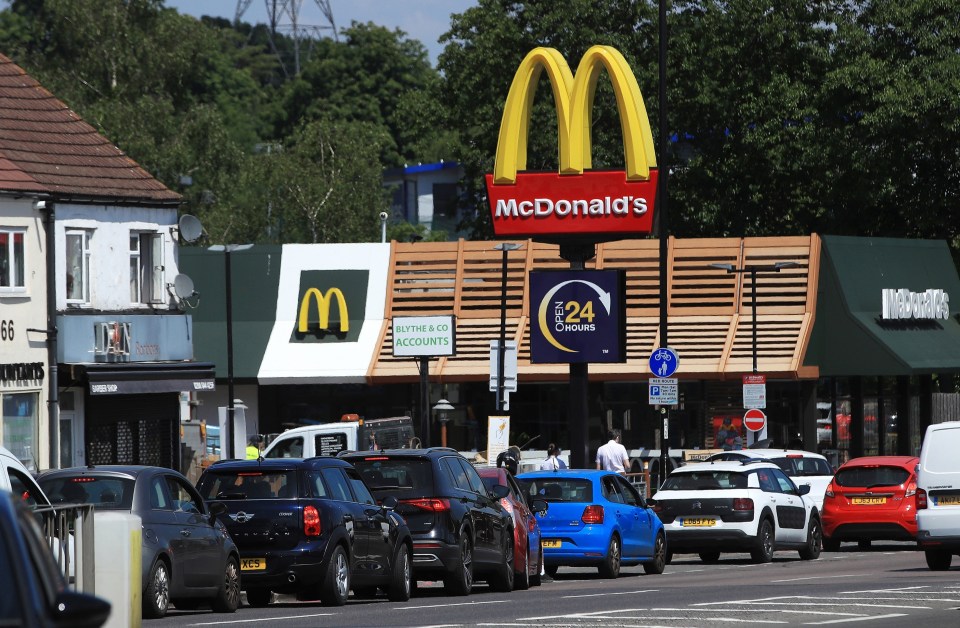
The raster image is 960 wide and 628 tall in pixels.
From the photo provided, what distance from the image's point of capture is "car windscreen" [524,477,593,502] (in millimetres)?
26547

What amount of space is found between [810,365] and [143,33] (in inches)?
1550

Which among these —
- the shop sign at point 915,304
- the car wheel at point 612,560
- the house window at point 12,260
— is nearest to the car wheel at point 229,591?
the car wheel at point 612,560

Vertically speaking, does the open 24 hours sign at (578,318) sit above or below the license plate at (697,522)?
above

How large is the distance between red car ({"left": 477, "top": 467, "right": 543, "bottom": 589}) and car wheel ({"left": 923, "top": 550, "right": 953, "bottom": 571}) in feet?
16.6

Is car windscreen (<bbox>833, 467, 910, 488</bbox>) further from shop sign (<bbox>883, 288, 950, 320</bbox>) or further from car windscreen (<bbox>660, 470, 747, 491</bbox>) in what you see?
shop sign (<bbox>883, 288, 950, 320</bbox>)

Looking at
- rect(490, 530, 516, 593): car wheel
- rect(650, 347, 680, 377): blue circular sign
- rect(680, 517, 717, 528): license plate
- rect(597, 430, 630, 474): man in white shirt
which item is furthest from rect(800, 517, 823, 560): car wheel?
rect(490, 530, 516, 593): car wheel

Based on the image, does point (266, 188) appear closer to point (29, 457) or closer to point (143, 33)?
point (143, 33)

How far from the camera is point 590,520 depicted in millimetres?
26203

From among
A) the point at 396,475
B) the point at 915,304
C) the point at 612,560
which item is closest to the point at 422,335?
the point at 612,560

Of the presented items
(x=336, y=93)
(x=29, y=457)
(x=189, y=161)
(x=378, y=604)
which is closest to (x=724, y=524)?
(x=378, y=604)

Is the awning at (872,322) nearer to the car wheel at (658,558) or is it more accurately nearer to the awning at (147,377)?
the awning at (147,377)

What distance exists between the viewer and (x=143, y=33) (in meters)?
79.8

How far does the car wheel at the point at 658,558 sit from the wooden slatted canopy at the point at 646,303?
21066 millimetres

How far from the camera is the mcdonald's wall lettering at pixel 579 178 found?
36906mm
